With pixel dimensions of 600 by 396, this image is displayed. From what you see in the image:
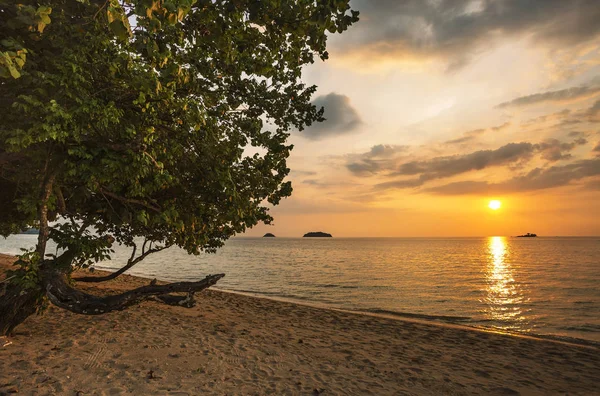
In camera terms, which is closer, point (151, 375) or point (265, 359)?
point (151, 375)

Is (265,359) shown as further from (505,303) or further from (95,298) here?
(505,303)

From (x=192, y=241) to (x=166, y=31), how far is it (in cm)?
677

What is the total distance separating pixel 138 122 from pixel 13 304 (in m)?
5.73

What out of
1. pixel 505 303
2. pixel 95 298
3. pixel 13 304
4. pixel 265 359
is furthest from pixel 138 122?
pixel 505 303

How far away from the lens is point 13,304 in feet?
30.4

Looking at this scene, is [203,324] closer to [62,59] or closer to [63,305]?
[63,305]

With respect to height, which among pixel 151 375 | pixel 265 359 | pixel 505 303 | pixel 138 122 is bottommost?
pixel 505 303

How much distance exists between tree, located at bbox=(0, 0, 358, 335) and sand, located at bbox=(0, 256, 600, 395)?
1.51 m

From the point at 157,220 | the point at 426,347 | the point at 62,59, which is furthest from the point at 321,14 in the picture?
the point at 426,347

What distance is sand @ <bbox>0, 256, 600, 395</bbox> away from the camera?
8.02 metres

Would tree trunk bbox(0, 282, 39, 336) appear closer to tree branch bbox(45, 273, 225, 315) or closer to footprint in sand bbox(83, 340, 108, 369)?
tree branch bbox(45, 273, 225, 315)

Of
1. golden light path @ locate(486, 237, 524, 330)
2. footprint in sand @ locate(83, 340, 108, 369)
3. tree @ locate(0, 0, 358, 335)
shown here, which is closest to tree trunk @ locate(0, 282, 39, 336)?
tree @ locate(0, 0, 358, 335)

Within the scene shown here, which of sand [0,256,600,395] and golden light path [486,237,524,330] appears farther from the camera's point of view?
golden light path [486,237,524,330]

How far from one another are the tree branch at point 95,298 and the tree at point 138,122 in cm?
3
